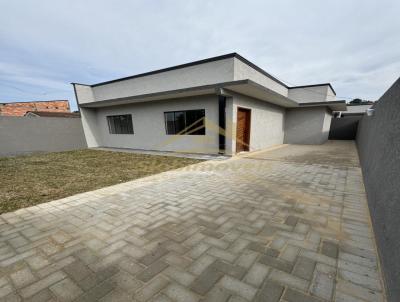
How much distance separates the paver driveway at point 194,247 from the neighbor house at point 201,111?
504 cm

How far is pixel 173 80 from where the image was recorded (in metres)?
10.7

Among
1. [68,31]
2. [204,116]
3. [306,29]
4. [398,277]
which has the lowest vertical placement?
[398,277]

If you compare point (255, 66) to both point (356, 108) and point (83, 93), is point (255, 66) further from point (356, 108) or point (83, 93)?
point (356, 108)

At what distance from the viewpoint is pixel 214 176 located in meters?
5.29

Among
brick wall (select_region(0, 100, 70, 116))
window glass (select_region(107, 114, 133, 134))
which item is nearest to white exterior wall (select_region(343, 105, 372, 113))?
window glass (select_region(107, 114, 133, 134))

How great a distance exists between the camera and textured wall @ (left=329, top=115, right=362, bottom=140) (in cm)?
1808

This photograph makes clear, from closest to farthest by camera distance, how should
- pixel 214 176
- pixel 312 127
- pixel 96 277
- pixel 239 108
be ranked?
pixel 96 277
pixel 214 176
pixel 239 108
pixel 312 127

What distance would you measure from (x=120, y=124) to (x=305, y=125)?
14.1 meters

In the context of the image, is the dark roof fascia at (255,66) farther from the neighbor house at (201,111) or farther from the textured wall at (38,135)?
the textured wall at (38,135)

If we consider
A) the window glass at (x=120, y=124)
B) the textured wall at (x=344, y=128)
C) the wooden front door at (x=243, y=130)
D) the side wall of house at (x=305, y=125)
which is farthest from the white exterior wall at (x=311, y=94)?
the window glass at (x=120, y=124)

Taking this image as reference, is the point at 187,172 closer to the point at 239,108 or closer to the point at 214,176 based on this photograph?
the point at 214,176

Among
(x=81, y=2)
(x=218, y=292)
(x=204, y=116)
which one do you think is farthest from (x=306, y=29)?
(x=218, y=292)

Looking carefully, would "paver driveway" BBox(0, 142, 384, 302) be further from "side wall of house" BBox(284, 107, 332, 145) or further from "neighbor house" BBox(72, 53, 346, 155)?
"side wall of house" BBox(284, 107, 332, 145)

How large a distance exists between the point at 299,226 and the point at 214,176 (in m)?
2.92
